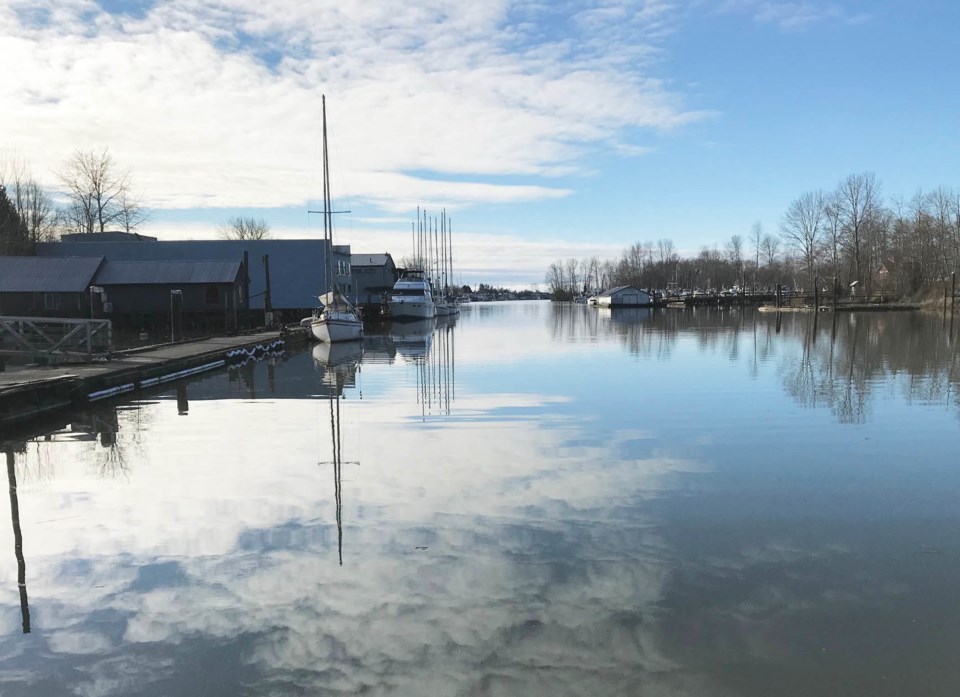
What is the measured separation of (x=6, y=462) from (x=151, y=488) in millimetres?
3286

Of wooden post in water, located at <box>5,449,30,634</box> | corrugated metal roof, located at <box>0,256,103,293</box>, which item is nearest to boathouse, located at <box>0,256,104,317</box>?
corrugated metal roof, located at <box>0,256,103,293</box>

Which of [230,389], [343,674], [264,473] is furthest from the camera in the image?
[230,389]

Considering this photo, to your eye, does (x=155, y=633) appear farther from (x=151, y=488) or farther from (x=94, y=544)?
(x=151, y=488)

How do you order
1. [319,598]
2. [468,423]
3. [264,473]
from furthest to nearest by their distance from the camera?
[468,423] → [264,473] → [319,598]

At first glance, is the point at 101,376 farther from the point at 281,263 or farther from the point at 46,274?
the point at 281,263

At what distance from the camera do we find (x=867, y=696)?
4.25 metres

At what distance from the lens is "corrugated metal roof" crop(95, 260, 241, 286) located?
4412 centimetres

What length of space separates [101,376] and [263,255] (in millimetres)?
40101

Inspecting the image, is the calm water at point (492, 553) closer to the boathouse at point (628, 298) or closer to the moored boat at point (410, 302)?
the moored boat at point (410, 302)

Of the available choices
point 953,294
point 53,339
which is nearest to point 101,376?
point 53,339

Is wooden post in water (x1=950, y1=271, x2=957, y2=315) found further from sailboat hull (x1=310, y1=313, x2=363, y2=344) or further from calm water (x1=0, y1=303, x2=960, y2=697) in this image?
calm water (x1=0, y1=303, x2=960, y2=697)

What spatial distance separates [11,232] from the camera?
55000mm

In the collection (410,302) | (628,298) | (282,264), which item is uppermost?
(282,264)

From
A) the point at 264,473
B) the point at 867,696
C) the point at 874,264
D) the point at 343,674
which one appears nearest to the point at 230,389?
the point at 264,473
